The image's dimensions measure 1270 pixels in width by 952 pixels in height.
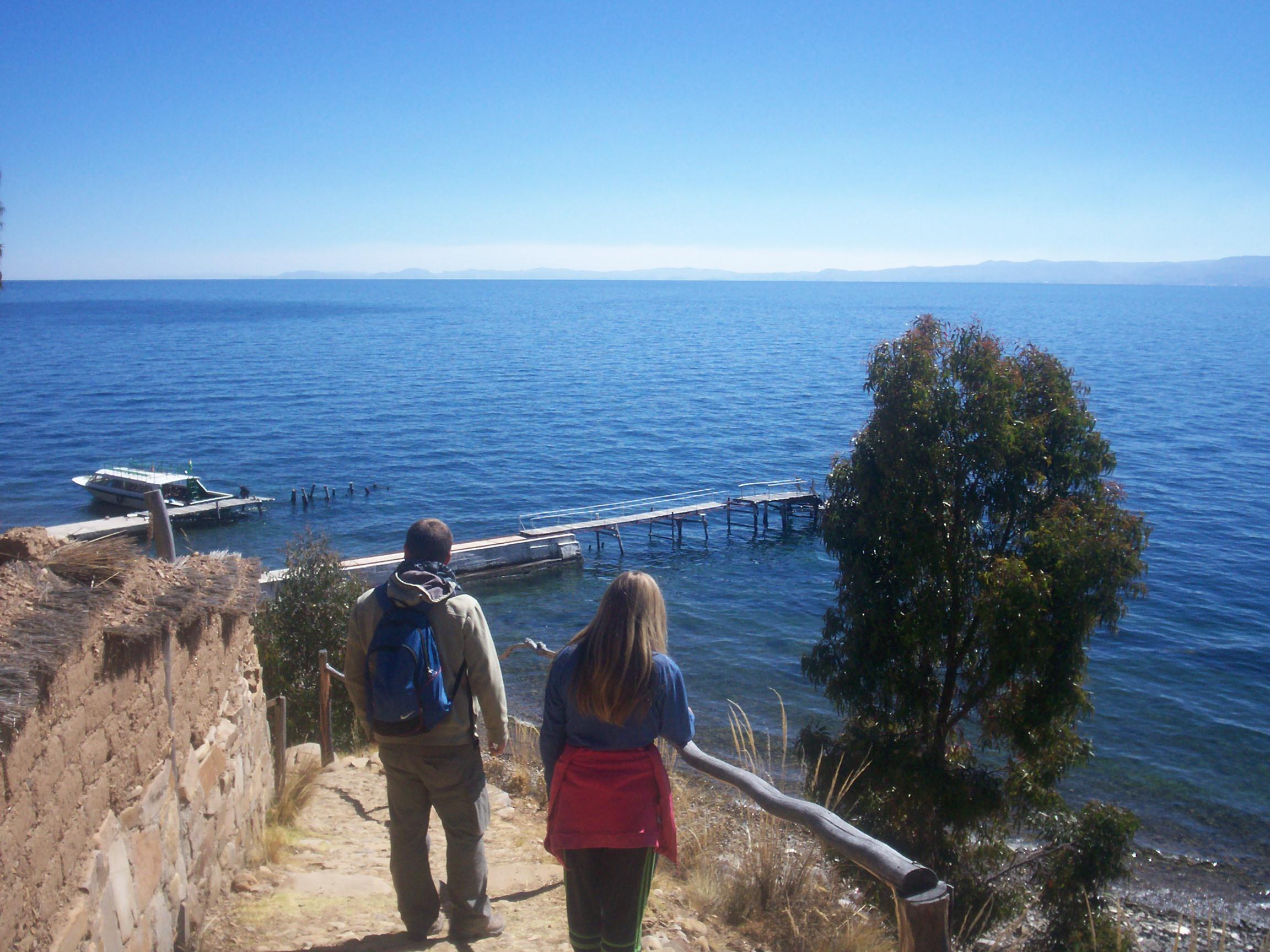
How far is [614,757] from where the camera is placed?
3.76 m

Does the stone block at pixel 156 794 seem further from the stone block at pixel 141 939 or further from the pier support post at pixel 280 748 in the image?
the pier support post at pixel 280 748

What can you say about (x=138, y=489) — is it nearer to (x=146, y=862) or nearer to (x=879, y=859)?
(x=146, y=862)

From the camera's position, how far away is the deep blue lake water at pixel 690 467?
79.2 feet

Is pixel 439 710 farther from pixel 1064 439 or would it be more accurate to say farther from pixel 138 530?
pixel 138 530

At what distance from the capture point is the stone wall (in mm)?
3365

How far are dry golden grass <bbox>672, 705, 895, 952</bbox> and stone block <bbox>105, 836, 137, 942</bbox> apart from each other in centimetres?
332

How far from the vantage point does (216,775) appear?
5434mm

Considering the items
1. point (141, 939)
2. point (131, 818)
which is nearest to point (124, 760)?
point (131, 818)

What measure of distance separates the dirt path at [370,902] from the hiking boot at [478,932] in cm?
4

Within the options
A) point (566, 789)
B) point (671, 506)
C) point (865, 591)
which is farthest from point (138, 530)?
point (566, 789)

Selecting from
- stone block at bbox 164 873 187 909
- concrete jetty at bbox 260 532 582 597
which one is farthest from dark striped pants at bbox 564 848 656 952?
concrete jetty at bbox 260 532 582 597

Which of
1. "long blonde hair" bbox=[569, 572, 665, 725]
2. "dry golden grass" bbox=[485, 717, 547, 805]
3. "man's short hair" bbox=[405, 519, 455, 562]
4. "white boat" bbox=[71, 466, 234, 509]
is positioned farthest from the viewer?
"white boat" bbox=[71, 466, 234, 509]

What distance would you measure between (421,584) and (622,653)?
Result: 1247 mm

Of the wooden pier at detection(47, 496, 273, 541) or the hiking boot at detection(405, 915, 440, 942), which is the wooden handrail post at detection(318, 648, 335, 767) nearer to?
the hiking boot at detection(405, 915, 440, 942)
